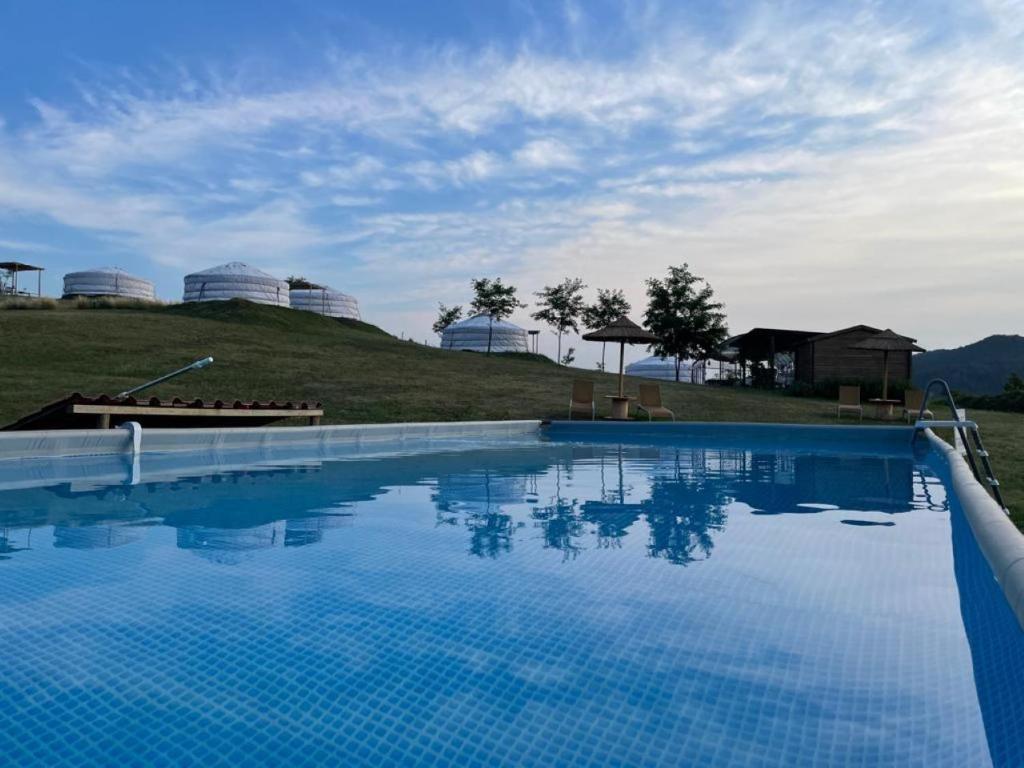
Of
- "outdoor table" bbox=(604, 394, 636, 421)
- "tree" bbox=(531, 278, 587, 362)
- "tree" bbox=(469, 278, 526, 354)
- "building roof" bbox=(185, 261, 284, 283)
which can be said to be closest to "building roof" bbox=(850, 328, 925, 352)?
"outdoor table" bbox=(604, 394, 636, 421)

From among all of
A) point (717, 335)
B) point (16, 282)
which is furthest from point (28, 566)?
point (16, 282)

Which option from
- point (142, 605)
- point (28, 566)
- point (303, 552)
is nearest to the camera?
point (142, 605)

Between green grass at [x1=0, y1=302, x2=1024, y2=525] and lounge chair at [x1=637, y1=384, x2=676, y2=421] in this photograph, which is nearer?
green grass at [x1=0, y1=302, x2=1024, y2=525]

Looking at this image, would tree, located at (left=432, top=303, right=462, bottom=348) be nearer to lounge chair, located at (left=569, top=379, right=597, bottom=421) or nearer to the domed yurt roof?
the domed yurt roof

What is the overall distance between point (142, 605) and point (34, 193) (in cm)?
2045

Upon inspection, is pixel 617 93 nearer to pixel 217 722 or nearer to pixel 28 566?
pixel 28 566

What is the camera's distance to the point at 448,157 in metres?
15.6

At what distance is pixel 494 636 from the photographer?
9.78 ft

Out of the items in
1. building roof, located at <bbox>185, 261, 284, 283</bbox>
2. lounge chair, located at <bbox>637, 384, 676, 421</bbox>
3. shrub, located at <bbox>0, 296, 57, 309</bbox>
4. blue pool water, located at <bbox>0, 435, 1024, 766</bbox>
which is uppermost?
building roof, located at <bbox>185, 261, 284, 283</bbox>

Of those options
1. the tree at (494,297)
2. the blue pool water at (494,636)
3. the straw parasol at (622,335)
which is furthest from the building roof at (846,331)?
the blue pool water at (494,636)

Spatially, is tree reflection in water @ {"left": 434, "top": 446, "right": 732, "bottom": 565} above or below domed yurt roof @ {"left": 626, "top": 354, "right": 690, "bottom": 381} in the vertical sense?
below

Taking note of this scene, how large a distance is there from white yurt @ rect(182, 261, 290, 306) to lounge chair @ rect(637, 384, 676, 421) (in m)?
23.0

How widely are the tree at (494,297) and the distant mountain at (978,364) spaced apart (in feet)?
76.8

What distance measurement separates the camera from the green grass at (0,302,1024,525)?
555 inches
